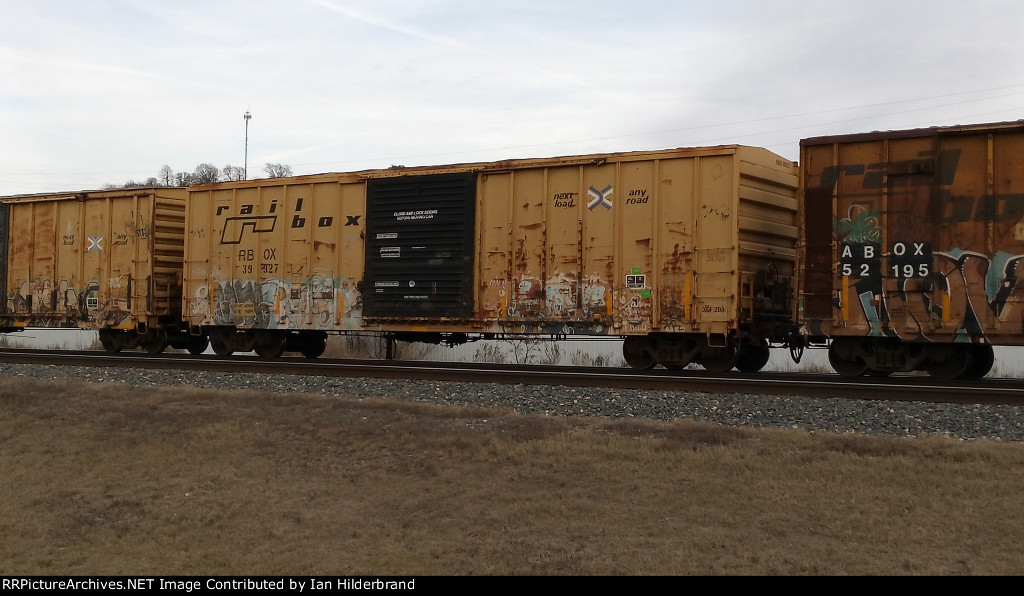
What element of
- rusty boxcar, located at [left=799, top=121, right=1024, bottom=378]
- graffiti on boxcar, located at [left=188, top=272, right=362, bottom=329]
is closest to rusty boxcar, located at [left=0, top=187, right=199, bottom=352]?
graffiti on boxcar, located at [left=188, top=272, right=362, bottom=329]

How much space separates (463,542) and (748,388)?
6.18 metres

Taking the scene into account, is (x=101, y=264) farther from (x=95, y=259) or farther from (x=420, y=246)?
(x=420, y=246)

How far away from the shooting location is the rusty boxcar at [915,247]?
1127 cm

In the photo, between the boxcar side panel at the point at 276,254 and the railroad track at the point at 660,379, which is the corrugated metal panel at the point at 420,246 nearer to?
the boxcar side panel at the point at 276,254

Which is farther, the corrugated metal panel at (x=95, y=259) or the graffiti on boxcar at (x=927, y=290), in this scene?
the corrugated metal panel at (x=95, y=259)

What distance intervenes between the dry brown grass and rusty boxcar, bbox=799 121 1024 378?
14.3 ft

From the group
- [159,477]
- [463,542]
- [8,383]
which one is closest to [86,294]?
[8,383]

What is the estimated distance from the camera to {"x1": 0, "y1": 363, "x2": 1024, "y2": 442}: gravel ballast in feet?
28.6

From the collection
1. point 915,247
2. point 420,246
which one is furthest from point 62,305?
point 915,247

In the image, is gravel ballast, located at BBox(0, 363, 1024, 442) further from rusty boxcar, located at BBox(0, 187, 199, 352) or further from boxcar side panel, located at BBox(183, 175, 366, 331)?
rusty boxcar, located at BBox(0, 187, 199, 352)

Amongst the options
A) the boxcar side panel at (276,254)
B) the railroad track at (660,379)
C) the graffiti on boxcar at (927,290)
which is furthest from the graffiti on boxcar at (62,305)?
the graffiti on boxcar at (927,290)

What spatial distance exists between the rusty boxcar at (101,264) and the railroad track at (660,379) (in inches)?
→ 90.2

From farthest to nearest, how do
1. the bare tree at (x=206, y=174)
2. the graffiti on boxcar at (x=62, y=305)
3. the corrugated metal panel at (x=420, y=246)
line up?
1. the bare tree at (x=206, y=174)
2. the graffiti on boxcar at (x=62, y=305)
3. the corrugated metal panel at (x=420, y=246)
